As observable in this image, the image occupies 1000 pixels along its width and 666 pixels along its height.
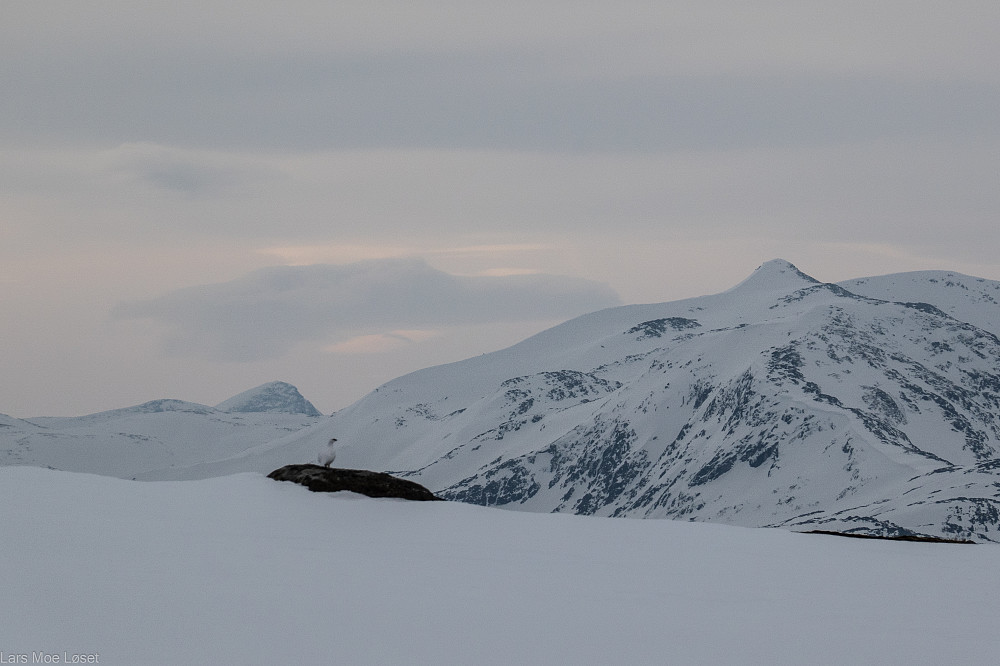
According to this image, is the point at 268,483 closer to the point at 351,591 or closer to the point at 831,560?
the point at 351,591

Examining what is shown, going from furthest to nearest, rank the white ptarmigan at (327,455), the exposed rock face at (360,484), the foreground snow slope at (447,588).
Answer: the white ptarmigan at (327,455) → the exposed rock face at (360,484) → the foreground snow slope at (447,588)

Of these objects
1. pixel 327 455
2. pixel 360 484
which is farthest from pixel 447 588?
pixel 327 455

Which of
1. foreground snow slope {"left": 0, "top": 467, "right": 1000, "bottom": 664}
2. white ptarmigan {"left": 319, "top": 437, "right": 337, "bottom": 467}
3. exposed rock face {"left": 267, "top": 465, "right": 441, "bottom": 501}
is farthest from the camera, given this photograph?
white ptarmigan {"left": 319, "top": 437, "right": 337, "bottom": 467}

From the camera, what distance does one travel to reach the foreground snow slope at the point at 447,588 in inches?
517

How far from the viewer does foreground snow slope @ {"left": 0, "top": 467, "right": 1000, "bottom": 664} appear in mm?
13125

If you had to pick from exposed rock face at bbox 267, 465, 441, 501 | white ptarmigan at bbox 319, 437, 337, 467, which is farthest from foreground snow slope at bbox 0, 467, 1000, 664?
white ptarmigan at bbox 319, 437, 337, 467

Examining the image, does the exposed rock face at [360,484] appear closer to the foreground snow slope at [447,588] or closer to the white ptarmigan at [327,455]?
the white ptarmigan at [327,455]

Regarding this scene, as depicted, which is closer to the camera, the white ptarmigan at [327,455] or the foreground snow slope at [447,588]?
the foreground snow slope at [447,588]

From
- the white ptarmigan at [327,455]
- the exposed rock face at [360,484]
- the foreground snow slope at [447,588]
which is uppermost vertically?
the white ptarmigan at [327,455]

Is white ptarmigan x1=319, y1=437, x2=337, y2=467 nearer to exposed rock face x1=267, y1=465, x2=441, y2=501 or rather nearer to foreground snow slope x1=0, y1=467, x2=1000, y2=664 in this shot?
exposed rock face x1=267, y1=465, x2=441, y2=501

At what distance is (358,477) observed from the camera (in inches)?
1014

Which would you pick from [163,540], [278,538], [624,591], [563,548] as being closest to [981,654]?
[624,591]

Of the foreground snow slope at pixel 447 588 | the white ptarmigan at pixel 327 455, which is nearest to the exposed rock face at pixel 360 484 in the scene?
the white ptarmigan at pixel 327 455

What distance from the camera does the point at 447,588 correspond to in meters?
16.0
